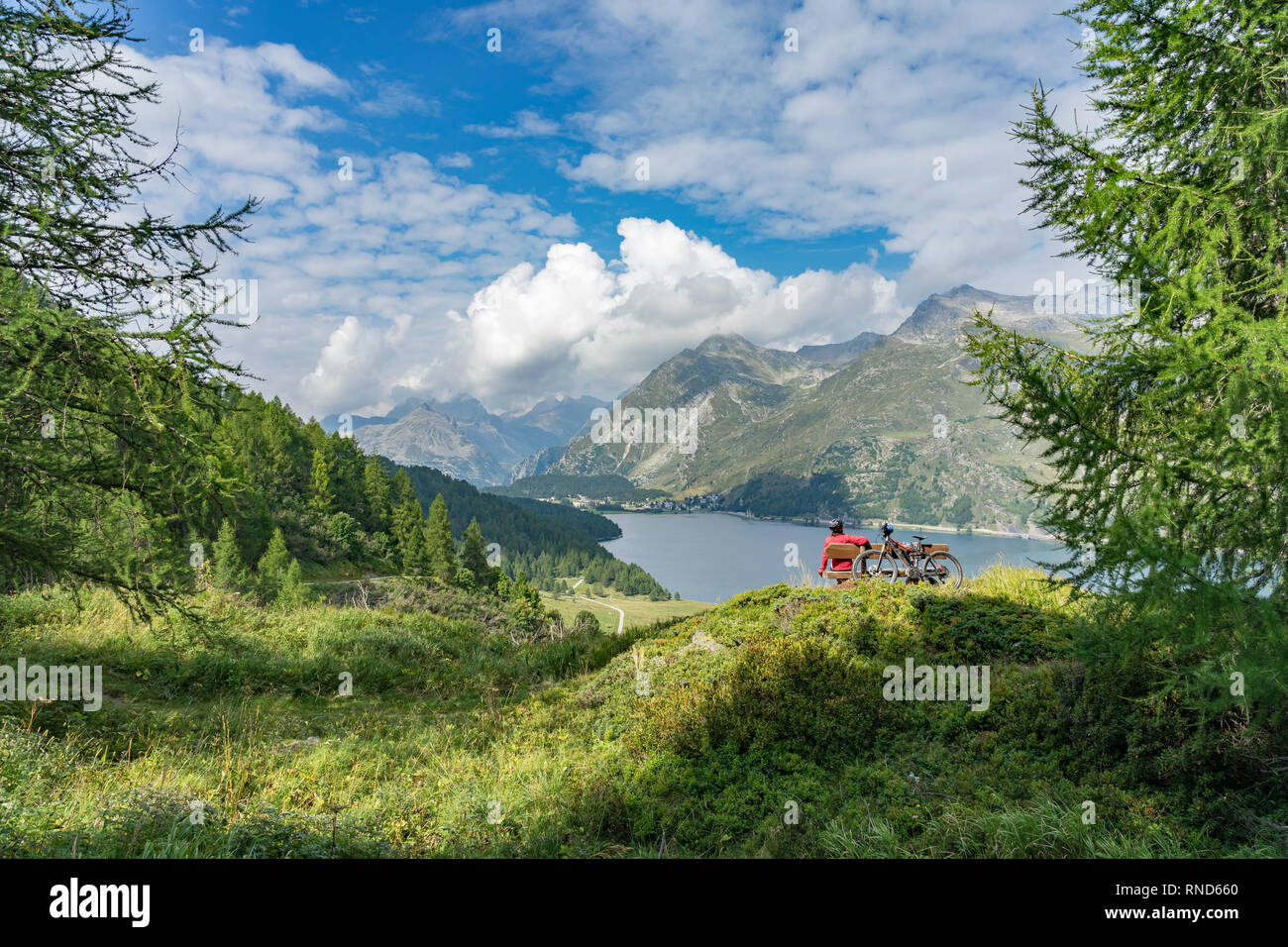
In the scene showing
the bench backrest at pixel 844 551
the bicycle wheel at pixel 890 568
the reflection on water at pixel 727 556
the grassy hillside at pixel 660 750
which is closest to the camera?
the grassy hillside at pixel 660 750

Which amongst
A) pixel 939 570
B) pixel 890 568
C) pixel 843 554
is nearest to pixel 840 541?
pixel 843 554

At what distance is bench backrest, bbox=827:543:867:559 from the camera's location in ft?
36.7

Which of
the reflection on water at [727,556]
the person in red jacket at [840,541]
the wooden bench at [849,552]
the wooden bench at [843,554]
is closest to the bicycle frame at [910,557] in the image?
the wooden bench at [849,552]

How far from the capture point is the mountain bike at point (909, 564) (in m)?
10.8

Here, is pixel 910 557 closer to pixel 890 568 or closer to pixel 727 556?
pixel 890 568

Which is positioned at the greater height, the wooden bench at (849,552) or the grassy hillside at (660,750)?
the wooden bench at (849,552)

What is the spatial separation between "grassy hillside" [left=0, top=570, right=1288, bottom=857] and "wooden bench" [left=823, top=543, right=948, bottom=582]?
1069mm

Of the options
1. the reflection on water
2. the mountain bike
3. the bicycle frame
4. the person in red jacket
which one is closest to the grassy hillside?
the mountain bike

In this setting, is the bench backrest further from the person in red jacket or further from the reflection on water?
the reflection on water

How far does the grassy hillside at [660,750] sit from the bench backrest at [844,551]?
1.46 meters

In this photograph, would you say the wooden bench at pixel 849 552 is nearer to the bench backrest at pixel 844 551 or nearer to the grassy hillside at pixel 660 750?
the bench backrest at pixel 844 551

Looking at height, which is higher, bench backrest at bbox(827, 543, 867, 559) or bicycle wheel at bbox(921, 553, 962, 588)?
bench backrest at bbox(827, 543, 867, 559)
